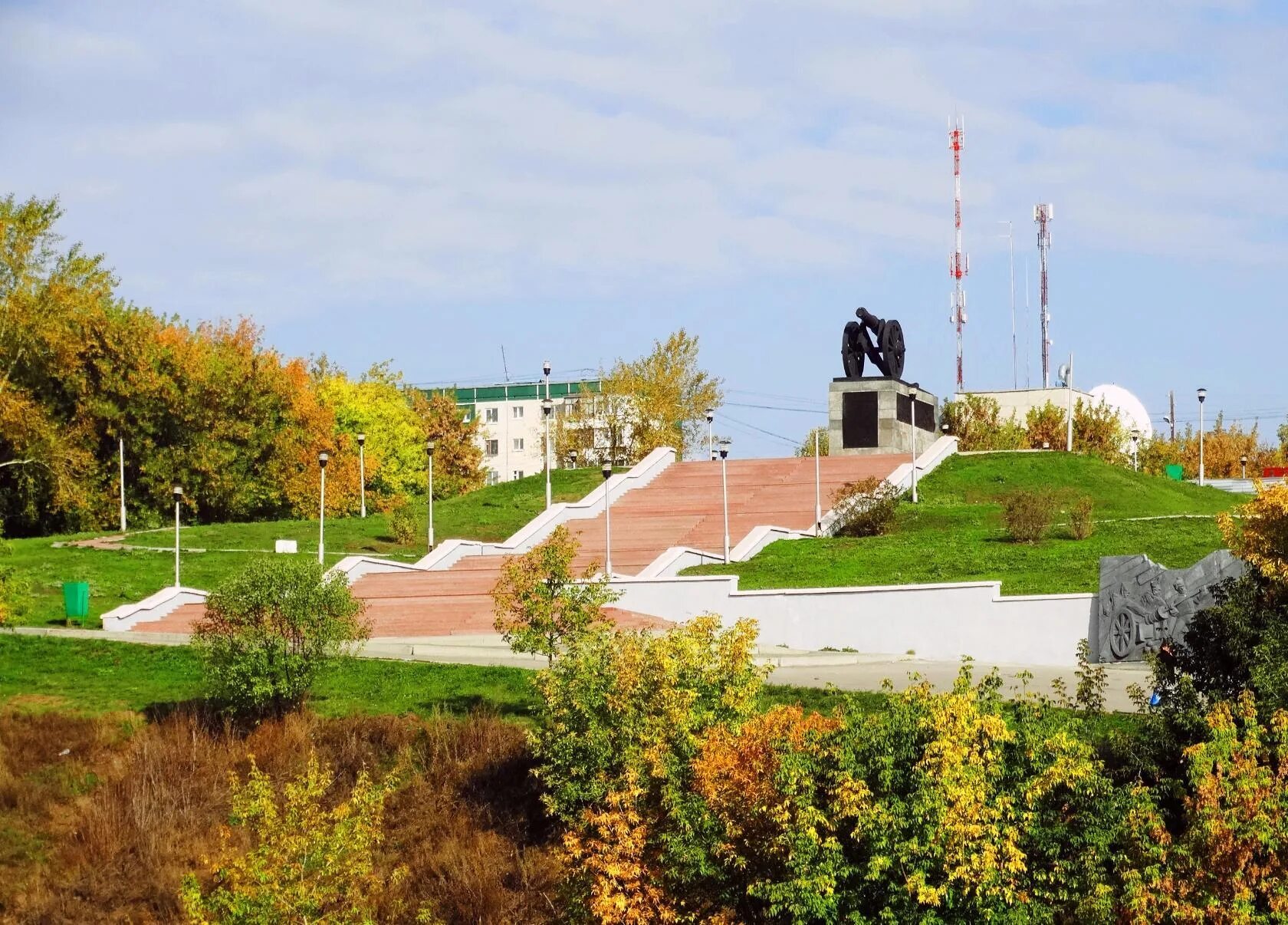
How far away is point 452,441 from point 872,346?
31.6 m

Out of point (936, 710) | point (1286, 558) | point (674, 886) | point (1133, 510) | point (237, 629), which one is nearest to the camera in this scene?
point (936, 710)

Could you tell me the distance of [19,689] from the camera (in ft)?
84.2

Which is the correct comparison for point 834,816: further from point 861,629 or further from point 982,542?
point 982,542

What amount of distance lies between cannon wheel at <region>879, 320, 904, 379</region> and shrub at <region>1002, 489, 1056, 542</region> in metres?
14.9

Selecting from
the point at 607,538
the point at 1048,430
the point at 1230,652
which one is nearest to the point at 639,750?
the point at 1230,652

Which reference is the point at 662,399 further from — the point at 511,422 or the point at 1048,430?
the point at 511,422

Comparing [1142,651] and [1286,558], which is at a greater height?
[1286,558]

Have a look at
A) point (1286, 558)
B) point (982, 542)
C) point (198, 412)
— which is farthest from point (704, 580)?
point (198, 412)

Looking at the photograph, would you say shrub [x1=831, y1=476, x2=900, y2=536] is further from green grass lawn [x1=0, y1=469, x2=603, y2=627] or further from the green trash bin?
the green trash bin

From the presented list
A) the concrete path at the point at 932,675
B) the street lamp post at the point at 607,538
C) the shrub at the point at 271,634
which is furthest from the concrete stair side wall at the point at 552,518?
the shrub at the point at 271,634

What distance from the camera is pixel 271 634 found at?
23234 millimetres

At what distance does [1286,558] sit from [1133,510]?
2352 cm

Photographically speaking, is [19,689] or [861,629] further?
[861,629]

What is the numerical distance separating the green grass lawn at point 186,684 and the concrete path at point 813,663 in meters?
0.65
